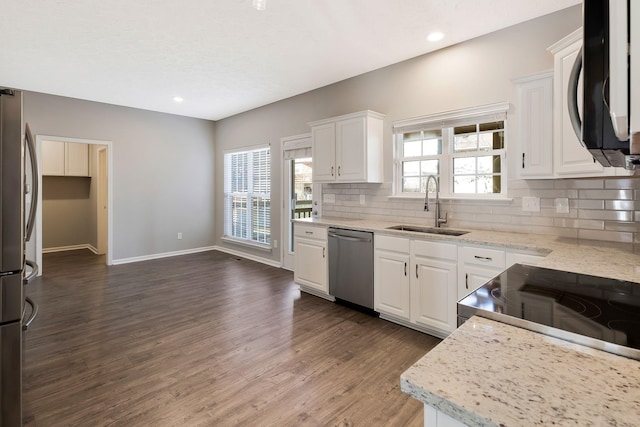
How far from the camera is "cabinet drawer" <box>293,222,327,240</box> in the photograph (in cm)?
378

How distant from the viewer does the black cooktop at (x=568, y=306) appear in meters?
0.82

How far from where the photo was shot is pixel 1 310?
1615mm

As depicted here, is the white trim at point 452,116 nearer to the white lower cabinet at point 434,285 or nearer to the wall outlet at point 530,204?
the wall outlet at point 530,204

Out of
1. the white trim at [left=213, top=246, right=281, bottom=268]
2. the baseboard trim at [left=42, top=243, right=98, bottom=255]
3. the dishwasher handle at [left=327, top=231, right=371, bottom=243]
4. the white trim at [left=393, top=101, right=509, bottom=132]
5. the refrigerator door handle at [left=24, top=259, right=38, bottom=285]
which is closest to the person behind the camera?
the refrigerator door handle at [left=24, top=259, right=38, bottom=285]

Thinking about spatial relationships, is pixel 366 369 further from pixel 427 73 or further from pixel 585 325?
pixel 427 73

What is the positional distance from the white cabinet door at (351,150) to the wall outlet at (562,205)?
1.82 metres

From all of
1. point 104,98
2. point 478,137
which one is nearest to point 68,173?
point 104,98

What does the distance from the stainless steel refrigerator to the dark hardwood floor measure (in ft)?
1.14

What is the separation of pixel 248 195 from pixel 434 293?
4284 mm

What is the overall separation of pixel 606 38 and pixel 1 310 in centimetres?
246

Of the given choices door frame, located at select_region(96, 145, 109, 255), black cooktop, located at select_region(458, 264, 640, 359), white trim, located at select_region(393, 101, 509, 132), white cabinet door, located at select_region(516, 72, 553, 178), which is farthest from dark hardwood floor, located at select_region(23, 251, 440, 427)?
door frame, located at select_region(96, 145, 109, 255)

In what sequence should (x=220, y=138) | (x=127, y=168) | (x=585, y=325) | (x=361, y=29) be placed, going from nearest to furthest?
(x=585, y=325) < (x=361, y=29) < (x=127, y=168) < (x=220, y=138)

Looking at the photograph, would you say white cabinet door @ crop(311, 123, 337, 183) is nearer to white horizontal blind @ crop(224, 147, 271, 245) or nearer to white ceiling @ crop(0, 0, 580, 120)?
white ceiling @ crop(0, 0, 580, 120)

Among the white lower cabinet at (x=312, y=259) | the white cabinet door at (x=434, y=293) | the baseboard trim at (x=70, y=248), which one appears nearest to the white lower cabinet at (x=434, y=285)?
the white cabinet door at (x=434, y=293)
